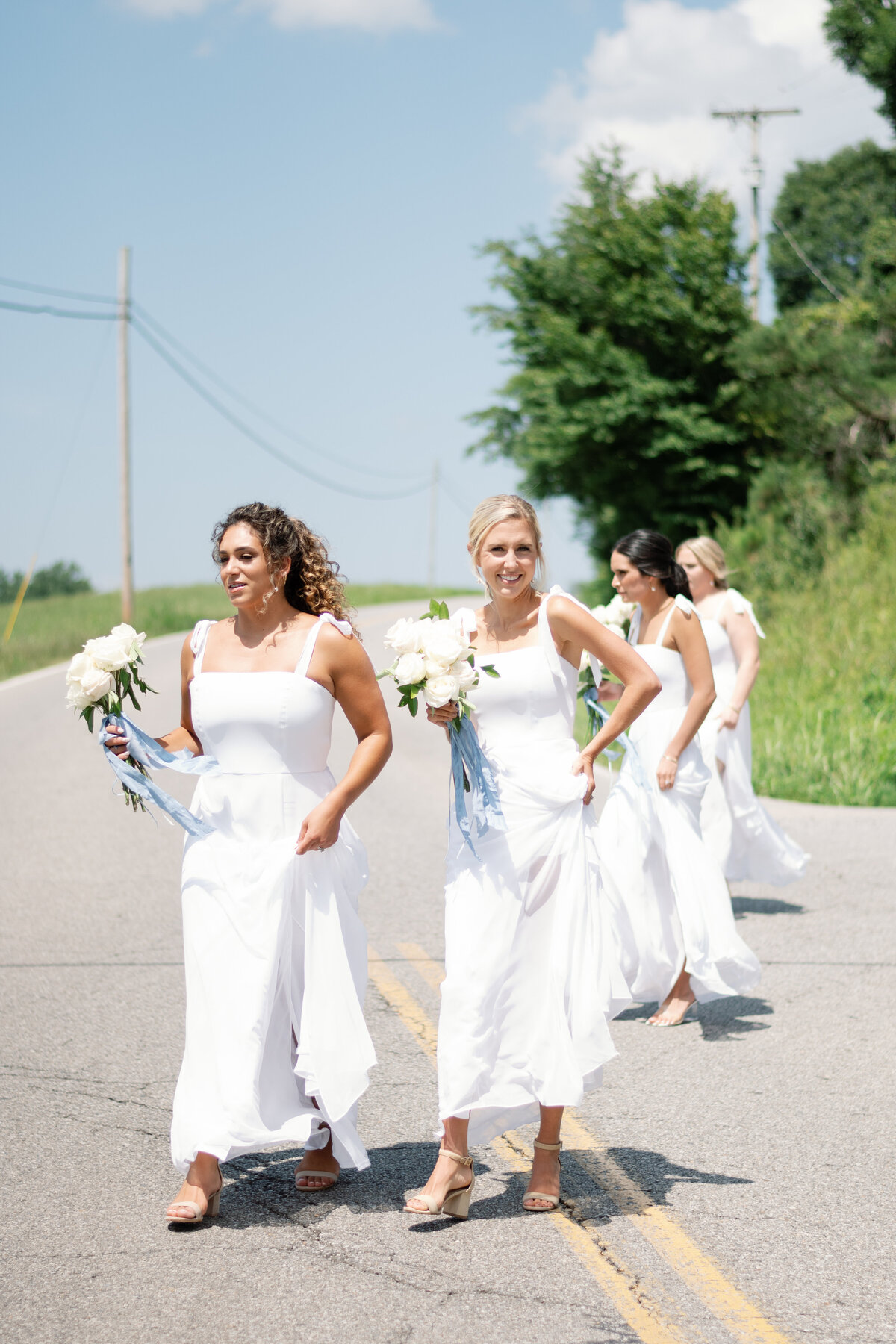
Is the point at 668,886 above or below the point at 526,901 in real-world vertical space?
below

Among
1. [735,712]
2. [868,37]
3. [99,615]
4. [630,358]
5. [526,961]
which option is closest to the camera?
[526,961]

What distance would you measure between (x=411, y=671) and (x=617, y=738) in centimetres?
184

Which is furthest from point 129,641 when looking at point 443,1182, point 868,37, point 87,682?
point 868,37

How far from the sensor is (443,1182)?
13.7 feet

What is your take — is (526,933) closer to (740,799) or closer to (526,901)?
(526,901)

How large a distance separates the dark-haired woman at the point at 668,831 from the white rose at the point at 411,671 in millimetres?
2245

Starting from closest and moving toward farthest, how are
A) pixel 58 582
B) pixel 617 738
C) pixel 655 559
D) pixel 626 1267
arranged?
1. pixel 626 1267
2. pixel 617 738
3. pixel 655 559
4. pixel 58 582

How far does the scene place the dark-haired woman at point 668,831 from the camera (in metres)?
6.41

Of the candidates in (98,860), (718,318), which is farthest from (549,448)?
(98,860)

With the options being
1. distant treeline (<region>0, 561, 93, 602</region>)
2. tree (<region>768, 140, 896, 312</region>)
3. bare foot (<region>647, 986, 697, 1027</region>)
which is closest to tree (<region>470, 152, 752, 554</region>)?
tree (<region>768, 140, 896, 312</region>)

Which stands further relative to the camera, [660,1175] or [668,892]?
[668,892]

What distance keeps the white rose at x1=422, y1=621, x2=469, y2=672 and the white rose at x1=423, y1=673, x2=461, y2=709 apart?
0.14ft

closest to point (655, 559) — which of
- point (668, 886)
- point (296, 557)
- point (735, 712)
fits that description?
point (668, 886)

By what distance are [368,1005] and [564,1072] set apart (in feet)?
8.33
